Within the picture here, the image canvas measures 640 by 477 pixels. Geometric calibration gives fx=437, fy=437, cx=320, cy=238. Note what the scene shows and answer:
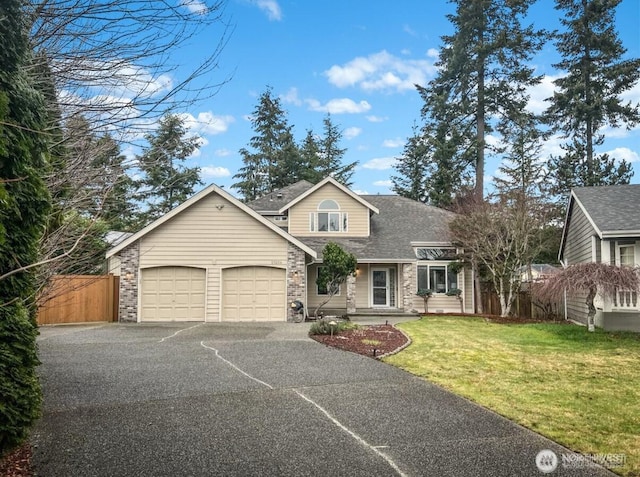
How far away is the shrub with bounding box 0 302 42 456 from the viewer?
13.1ft

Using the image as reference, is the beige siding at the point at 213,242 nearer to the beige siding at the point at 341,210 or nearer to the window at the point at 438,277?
the beige siding at the point at 341,210

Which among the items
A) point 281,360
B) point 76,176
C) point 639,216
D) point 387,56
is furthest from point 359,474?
point 387,56

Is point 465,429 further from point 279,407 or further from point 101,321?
point 101,321

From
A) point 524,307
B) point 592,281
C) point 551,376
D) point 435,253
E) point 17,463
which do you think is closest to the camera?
point 17,463

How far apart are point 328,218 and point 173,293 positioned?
27.4ft

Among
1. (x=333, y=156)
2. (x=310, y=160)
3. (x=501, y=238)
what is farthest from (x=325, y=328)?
(x=333, y=156)

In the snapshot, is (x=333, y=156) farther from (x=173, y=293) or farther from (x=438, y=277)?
(x=173, y=293)

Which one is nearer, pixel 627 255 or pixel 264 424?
pixel 264 424

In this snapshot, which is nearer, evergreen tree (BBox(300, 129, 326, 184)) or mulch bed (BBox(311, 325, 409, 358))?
mulch bed (BBox(311, 325, 409, 358))

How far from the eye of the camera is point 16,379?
4148 mm

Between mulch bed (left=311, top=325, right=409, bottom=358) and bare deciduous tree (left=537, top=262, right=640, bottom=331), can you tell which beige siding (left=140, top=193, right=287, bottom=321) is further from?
bare deciduous tree (left=537, top=262, right=640, bottom=331)

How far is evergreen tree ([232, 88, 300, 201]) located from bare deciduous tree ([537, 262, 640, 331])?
2945 centimetres

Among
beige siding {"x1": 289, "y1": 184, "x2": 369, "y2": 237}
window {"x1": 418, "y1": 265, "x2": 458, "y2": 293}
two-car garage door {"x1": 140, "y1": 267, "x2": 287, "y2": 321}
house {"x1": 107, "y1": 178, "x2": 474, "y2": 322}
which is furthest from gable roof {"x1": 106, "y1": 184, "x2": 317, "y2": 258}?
window {"x1": 418, "y1": 265, "x2": 458, "y2": 293}

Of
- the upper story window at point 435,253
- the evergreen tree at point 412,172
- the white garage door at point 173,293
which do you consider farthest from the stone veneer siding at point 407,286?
the evergreen tree at point 412,172
